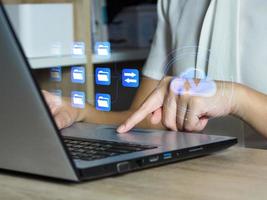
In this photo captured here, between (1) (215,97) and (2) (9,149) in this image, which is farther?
(1) (215,97)

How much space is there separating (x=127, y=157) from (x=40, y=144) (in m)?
0.14

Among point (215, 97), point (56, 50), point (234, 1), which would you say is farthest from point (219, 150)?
point (56, 50)

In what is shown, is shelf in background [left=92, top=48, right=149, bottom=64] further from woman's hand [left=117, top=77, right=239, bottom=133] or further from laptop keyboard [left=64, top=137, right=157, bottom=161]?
laptop keyboard [left=64, top=137, right=157, bottom=161]

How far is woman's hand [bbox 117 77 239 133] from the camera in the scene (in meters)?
1.09

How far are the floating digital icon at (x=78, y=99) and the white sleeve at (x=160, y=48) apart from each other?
13.1 inches

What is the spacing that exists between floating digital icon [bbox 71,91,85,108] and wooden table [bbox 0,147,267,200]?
0.40m

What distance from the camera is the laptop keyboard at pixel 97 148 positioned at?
2.65 feet

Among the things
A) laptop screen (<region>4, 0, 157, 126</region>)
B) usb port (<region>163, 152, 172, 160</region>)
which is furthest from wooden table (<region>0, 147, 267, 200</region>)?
laptop screen (<region>4, 0, 157, 126</region>)

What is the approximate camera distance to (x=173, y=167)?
0.83 metres

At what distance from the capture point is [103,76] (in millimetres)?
1488

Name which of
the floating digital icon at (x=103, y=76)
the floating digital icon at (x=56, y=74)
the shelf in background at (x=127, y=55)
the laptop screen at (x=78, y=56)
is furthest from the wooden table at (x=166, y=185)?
the shelf in background at (x=127, y=55)

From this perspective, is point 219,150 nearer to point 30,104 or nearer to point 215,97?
point 215,97

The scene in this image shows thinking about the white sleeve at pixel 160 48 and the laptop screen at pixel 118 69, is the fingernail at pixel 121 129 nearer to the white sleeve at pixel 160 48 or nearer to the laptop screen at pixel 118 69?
the laptop screen at pixel 118 69

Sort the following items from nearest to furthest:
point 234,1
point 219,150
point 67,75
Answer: point 219,150, point 67,75, point 234,1
